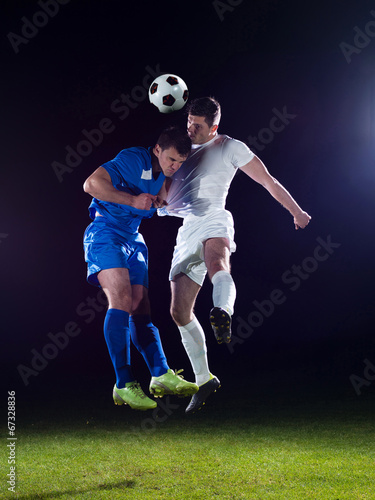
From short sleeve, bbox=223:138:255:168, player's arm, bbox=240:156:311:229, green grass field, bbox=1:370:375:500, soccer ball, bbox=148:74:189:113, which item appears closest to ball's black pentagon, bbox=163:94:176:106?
soccer ball, bbox=148:74:189:113

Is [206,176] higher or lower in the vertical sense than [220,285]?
higher

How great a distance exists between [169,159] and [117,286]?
0.75 metres

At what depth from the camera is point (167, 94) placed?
11.2 ft

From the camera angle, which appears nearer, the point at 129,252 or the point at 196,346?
the point at 129,252

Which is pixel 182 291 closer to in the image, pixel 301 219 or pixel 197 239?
pixel 197 239

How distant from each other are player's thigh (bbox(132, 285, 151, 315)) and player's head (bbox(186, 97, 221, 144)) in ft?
2.94

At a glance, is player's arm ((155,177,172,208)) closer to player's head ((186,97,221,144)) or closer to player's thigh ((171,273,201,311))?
player's head ((186,97,221,144))

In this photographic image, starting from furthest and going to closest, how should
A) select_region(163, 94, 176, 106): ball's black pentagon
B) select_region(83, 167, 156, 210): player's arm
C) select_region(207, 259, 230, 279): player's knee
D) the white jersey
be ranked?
select_region(163, 94, 176, 106): ball's black pentagon → the white jersey → select_region(207, 259, 230, 279): player's knee → select_region(83, 167, 156, 210): player's arm

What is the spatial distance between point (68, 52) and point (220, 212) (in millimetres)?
6205

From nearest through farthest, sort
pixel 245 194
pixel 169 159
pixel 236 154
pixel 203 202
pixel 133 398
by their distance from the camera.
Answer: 1. pixel 133 398
2. pixel 169 159
3. pixel 236 154
4. pixel 203 202
5. pixel 245 194

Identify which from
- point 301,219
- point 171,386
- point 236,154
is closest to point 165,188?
point 236,154

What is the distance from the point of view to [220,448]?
10062mm

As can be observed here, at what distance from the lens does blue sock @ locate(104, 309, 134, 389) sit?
313 cm

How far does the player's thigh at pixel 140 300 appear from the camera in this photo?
10.6 ft
